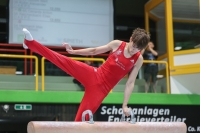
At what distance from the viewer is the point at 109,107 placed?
7.70m

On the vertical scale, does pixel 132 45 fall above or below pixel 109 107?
above

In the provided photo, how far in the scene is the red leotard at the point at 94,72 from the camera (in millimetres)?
4051

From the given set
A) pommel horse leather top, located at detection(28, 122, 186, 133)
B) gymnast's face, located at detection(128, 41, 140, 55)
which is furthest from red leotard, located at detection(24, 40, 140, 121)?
pommel horse leather top, located at detection(28, 122, 186, 133)

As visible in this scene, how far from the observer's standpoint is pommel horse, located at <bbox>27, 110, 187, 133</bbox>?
3.38 meters

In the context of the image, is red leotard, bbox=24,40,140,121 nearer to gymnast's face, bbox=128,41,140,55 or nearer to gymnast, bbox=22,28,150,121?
gymnast, bbox=22,28,150,121


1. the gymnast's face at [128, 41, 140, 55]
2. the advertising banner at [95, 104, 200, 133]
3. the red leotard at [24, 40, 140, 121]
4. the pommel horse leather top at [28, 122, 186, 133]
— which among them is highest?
the gymnast's face at [128, 41, 140, 55]

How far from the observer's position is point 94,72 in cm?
417

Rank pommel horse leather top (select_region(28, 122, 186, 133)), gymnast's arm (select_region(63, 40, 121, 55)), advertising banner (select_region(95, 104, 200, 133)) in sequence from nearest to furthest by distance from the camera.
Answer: pommel horse leather top (select_region(28, 122, 186, 133)), gymnast's arm (select_region(63, 40, 121, 55)), advertising banner (select_region(95, 104, 200, 133))

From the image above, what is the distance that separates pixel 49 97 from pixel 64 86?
0.91m

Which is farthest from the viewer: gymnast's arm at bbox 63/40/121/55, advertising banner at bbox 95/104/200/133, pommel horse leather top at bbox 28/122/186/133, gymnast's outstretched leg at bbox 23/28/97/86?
advertising banner at bbox 95/104/200/133

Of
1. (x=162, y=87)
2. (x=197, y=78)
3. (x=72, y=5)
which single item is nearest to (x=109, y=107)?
(x=162, y=87)

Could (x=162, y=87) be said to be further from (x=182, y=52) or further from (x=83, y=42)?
(x=83, y=42)

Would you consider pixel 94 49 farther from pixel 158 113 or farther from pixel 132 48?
pixel 158 113

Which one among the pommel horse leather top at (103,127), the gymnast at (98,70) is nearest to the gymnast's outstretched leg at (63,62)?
the gymnast at (98,70)
